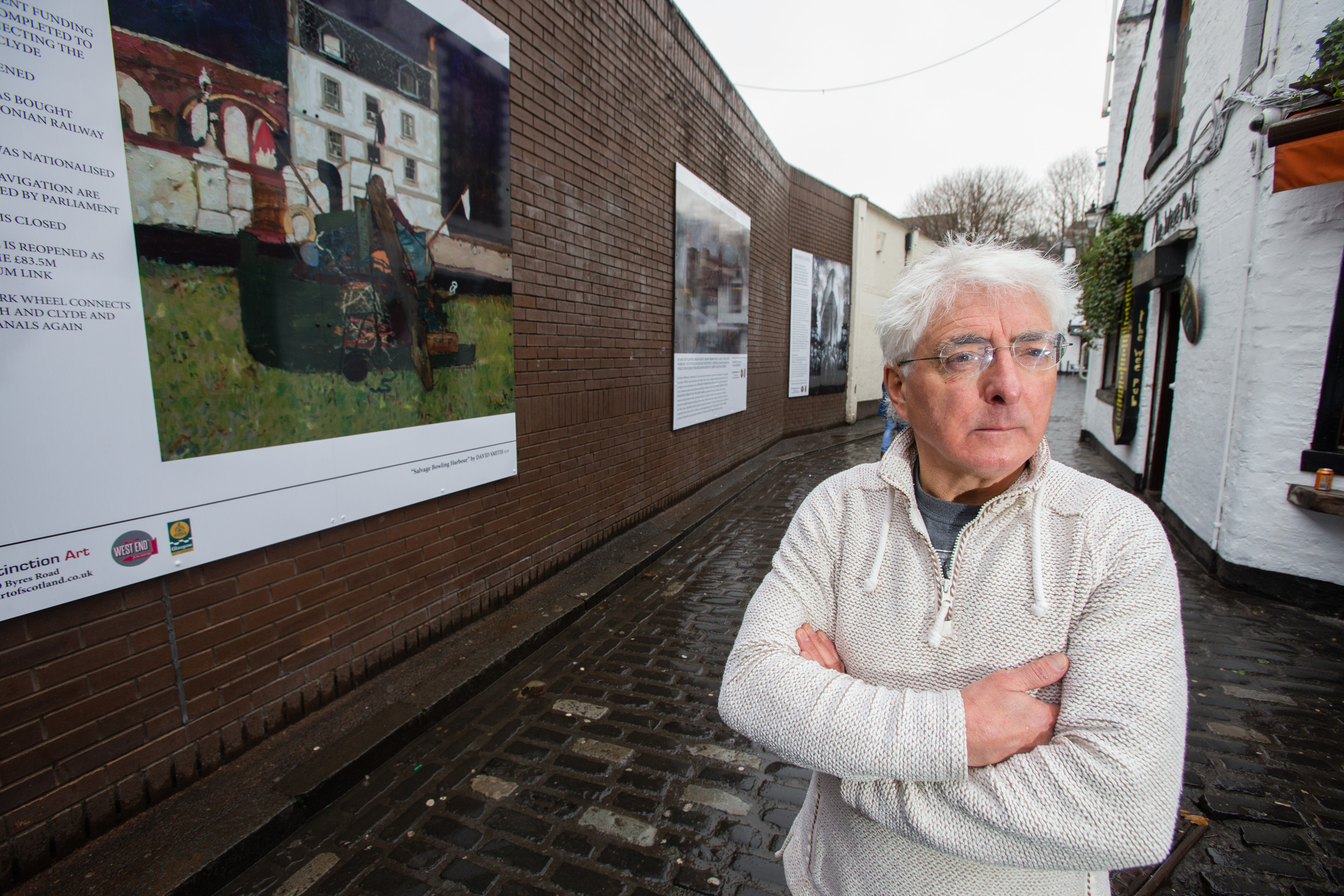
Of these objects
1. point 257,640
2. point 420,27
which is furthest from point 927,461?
point 420,27

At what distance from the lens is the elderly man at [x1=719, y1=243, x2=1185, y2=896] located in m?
1.03

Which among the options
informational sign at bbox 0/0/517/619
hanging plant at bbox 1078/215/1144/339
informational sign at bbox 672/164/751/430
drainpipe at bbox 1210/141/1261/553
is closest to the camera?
informational sign at bbox 0/0/517/619

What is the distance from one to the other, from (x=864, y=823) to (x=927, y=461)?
81 cm

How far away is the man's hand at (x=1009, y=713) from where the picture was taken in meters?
1.06

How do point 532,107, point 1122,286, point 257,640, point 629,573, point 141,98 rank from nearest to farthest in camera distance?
point 141,98 < point 257,640 < point 532,107 < point 629,573 < point 1122,286

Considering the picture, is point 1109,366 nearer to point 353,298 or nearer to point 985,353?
point 985,353

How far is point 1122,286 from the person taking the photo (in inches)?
363

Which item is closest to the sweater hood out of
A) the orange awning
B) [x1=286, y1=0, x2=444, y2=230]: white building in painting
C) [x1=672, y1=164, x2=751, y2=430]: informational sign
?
[x1=286, y1=0, x2=444, y2=230]: white building in painting

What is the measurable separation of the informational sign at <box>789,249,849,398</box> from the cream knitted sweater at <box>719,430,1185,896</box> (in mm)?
12324

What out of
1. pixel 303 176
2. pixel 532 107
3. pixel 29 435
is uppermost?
pixel 532 107

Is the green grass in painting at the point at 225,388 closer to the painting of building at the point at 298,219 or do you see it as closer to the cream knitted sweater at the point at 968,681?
the painting of building at the point at 298,219

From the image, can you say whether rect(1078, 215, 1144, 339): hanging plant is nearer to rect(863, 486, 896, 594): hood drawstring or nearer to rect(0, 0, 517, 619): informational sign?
rect(0, 0, 517, 619): informational sign

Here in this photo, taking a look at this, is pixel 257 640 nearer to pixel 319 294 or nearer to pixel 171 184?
pixel 319 294

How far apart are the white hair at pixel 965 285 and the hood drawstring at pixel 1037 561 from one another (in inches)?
16.5
